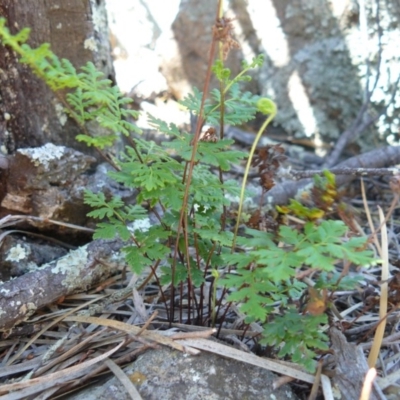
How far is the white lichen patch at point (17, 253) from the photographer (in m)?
2.02

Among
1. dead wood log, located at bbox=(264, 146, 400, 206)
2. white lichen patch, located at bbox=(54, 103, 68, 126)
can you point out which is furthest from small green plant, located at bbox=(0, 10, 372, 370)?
dead wood log, located at bbox=(264, 146, 400, 206)

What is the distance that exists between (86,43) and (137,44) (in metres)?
2.60

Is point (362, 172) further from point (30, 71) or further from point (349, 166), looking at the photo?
point (30, 71)

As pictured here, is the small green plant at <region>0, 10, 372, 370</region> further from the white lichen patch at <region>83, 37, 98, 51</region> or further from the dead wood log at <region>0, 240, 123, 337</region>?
the white lichen patch at <region>83, 37, 98, 51</region>

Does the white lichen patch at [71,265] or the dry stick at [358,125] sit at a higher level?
the dry stick at [358,125]

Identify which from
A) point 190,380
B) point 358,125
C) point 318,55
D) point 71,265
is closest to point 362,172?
point 190,380

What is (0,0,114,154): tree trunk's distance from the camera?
6.77 feet

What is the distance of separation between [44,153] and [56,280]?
0.50 m

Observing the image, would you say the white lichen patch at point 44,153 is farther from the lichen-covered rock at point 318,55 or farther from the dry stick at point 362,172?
the lichen-covered rock at point 318,55

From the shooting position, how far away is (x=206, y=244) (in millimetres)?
1680

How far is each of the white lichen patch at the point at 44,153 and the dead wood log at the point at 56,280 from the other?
0.37 meters

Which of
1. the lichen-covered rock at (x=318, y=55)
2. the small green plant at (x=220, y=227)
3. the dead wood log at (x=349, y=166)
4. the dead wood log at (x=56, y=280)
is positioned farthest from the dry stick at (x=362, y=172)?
the lichen-covered rock at (x=318, y=55)

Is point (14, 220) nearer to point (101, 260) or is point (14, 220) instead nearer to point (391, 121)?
Result: point (101, 260)

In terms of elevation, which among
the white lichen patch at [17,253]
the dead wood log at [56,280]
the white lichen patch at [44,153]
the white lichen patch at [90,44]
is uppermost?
the white lichen patch at [90,44]
